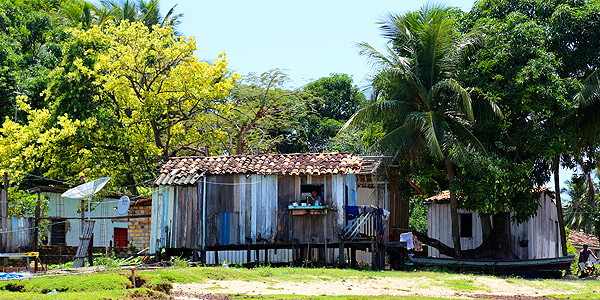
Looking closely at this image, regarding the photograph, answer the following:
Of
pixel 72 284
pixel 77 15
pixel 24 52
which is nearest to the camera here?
pixel 72 284

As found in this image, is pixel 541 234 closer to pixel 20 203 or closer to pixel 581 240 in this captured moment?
pixel 581 240

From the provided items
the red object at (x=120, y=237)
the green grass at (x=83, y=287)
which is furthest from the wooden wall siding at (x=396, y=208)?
the green grass at (x=83, y=287)

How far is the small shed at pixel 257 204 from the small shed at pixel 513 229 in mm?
8330

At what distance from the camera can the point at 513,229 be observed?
29.8m

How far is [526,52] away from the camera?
25281 mm

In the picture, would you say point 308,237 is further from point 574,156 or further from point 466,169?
point 574,156

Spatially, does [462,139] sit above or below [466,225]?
above

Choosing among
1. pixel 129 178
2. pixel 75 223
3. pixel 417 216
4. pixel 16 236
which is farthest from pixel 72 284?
pixel 417 216

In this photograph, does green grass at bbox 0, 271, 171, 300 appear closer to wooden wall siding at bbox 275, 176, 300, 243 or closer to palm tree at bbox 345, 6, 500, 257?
wooden wall siding at bbox 275, 176, 300, 243

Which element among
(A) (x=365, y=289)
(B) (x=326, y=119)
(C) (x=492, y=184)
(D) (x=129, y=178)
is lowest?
(A) (x=365, y=289)

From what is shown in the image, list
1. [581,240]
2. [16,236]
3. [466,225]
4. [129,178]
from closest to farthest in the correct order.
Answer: [16,236], [466,225], [129,178], [581,240]

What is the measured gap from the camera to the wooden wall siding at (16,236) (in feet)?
66.4

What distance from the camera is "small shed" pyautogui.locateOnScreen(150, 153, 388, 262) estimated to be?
23.2 m

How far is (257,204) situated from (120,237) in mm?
12108
